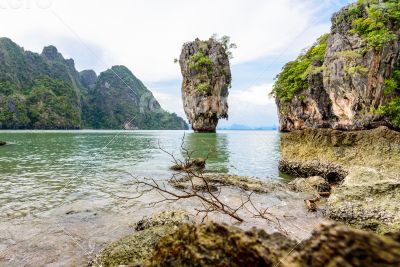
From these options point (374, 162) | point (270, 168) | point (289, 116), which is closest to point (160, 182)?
point (270, 168)

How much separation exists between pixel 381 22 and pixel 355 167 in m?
24.3

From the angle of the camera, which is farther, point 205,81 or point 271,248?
point 205,81

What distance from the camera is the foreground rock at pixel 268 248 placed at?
57.4 inches

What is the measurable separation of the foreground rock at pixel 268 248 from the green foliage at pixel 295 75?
174 ft

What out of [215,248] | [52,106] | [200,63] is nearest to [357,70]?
[215,248]

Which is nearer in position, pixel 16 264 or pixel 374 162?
pixel 16 264

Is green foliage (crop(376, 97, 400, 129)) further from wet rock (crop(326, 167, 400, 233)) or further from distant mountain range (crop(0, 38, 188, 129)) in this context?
distant mountain range (crop(0, 38, 188, 129))

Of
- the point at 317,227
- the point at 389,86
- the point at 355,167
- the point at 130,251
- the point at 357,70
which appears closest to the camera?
the point at 317,227

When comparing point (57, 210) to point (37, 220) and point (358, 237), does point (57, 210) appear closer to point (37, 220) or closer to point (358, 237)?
point (37, 220)

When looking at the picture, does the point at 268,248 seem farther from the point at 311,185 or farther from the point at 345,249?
the point at 311,185

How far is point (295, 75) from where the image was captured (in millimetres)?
55688

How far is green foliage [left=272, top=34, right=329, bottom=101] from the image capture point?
53.5 metres

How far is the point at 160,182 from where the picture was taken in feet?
43.8

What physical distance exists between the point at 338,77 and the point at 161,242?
118 feet
